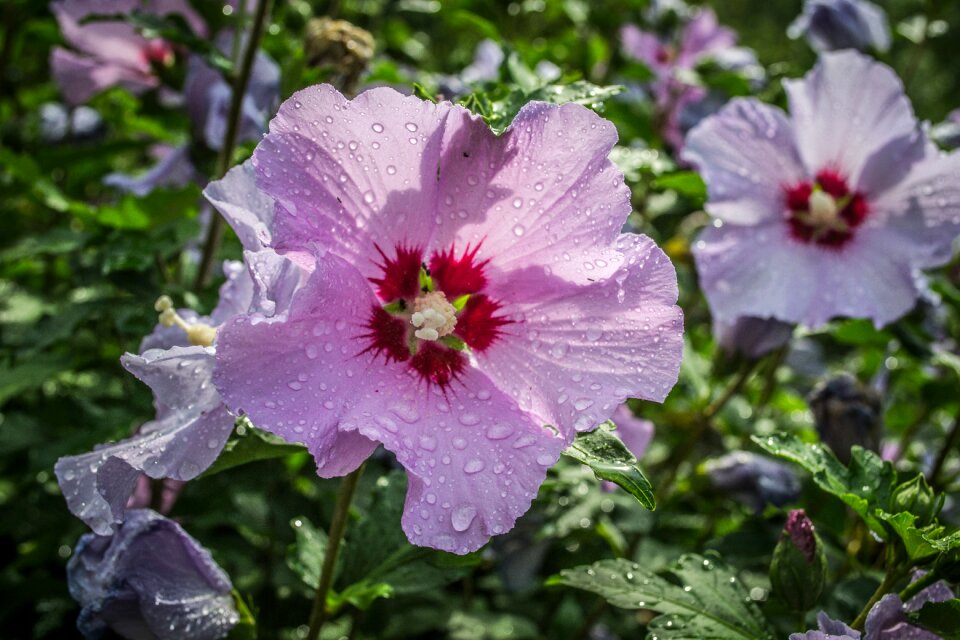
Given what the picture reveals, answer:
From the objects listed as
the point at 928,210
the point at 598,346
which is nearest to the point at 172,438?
the point at 598,346

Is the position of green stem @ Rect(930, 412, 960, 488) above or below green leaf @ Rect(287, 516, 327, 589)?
above

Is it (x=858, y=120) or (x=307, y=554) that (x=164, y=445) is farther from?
(x=858, y=120)

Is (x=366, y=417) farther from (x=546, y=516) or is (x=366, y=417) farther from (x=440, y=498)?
(x=546, y=516)

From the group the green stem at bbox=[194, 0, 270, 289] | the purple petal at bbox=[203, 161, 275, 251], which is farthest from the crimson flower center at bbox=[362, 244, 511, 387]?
the green stem at bbox=[194, 0, 270, 289]

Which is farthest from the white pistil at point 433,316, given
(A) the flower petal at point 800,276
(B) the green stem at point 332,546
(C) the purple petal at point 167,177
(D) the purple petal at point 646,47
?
(D) the purple petal at point 646,47

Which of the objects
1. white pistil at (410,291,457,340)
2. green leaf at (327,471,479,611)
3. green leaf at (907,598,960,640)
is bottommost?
green leaf at (327,471,479,611)

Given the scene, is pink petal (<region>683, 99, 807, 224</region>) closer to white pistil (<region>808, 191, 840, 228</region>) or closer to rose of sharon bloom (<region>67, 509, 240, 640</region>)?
white pistil (<region>808, 191, 840, 228</region>)
